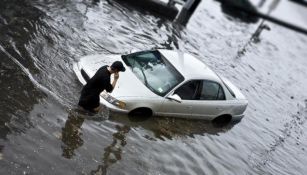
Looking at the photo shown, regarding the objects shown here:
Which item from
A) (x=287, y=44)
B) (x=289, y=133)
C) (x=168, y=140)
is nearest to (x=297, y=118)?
(x=289, y=133)

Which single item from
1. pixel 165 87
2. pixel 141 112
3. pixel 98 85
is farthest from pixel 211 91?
pixel 98 85

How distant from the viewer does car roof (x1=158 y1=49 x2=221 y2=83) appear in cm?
1125

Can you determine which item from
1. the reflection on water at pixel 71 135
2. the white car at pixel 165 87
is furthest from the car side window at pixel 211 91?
the reflection on water at pixel 71 135

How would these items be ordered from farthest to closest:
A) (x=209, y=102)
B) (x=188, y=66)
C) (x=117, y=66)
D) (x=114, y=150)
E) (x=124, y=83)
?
(x=209, y=102) < (x=188, y=66) < (x=124, y=83) < (x=114, y=150) < (x=117, y=66)

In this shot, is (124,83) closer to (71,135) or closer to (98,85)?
(98,85)

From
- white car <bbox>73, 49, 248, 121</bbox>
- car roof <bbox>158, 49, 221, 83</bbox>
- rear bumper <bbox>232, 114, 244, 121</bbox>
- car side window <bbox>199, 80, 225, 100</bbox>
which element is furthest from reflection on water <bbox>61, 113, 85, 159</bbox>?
rear bumper <bbox>232, 114, 244, 121</bbox>

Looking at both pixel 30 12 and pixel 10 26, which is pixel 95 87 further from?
pixel 30 12

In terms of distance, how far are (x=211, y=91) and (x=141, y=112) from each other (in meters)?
2.30

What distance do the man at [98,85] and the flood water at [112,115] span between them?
0.52m

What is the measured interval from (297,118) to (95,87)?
10.2 m

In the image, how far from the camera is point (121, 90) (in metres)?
10.2

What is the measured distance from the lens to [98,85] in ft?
30.1

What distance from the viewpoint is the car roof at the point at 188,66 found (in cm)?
1125

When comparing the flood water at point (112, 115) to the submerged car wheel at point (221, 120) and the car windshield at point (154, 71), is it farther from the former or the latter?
the car windshield at point (154, 71)
